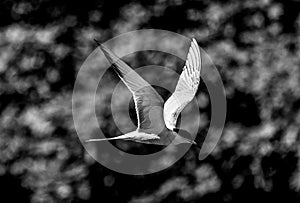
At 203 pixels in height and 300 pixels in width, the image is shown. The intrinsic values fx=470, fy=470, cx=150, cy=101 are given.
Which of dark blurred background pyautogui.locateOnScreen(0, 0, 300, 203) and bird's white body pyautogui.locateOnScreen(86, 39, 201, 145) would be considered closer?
bird's white body pyautogui.locateOnScreen(86, 39, 201, 145)

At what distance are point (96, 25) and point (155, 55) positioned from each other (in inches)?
7.2

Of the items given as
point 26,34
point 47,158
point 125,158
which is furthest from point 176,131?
point 26,34

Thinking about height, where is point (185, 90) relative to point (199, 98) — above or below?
above

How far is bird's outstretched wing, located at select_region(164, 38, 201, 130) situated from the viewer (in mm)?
1037

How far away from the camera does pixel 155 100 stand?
105 centimetres

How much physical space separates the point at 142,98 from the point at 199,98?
12.5 inches

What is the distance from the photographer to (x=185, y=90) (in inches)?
41.9

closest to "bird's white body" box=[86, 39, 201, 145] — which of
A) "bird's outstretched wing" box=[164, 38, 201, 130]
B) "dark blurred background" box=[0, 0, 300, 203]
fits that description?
"bird's outstretched wing" box=[164, 38, 201, 130]

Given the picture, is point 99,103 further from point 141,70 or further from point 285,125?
point 285,125

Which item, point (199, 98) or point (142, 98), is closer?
point (142, 98)

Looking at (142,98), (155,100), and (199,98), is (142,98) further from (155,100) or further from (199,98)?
(199,98)

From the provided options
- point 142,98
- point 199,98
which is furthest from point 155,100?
point 199,98

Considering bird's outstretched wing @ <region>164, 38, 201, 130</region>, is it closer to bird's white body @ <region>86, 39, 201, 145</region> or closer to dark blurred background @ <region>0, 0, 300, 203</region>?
bird's white body @ <region>86, 39, 201, 145</region>

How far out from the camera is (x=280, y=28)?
137 cm
